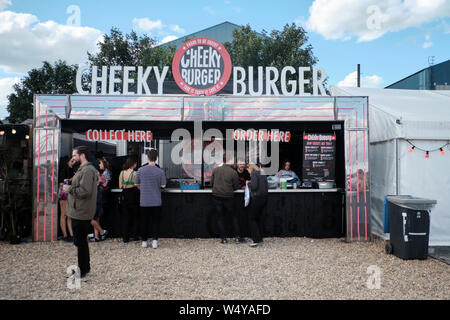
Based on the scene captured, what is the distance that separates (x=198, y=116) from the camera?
7121 millimetres

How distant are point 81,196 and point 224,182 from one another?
119 inches

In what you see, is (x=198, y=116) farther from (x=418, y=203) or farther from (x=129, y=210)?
(x=418, y=203)

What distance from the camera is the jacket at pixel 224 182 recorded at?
675cm

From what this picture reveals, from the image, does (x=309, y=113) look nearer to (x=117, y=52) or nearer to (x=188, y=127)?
(x=188, y=127)

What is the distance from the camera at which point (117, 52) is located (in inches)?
875

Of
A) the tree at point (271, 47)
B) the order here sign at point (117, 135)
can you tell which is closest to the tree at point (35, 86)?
the tree at point (271, 47)

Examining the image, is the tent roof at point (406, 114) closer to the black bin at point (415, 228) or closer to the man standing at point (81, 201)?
the black bin at point (415, 228)

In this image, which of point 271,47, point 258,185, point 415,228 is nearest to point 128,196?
point 258,185

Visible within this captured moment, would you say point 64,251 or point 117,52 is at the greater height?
point 117,52

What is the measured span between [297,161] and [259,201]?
347 cm

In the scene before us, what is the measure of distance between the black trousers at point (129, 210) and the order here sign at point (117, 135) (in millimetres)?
1320

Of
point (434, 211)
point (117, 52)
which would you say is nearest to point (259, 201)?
point (434, 211)

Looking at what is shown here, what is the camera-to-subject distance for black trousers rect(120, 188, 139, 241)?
679 cm

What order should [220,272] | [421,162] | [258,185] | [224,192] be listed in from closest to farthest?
[220,272], [258,185], [224,192], [421,162]
